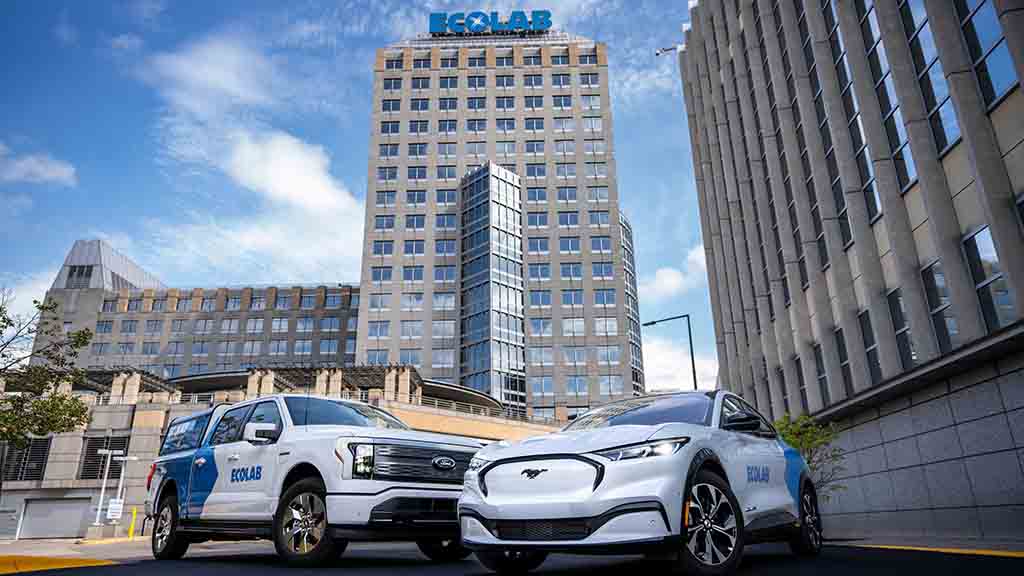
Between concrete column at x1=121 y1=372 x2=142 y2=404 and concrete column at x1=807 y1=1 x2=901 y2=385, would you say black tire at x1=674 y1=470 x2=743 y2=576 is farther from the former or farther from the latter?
concrete column at x1=121 y1=372 x2=142 y2=404

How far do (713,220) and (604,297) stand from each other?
31.8 m

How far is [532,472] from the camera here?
5.23 m

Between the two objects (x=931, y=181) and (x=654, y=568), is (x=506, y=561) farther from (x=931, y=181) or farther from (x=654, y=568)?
(x=931, y=181)

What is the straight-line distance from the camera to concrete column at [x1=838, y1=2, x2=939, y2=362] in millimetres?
17328

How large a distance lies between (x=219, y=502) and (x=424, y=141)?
2889 inches

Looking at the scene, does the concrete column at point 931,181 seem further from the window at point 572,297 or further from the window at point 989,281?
the window at point 572,297

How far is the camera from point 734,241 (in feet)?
113

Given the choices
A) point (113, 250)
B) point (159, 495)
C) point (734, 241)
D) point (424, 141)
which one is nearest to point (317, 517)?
point (159, 495)

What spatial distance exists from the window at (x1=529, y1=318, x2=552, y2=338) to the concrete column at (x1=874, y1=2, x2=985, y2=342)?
53.6 meters

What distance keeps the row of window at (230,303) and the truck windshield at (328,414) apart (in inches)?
3338

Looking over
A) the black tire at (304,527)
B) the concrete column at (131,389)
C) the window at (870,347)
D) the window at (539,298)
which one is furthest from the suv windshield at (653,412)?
the window at (539,298)

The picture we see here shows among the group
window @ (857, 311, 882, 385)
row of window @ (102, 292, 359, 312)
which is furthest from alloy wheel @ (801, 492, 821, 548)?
row of window @ (102, 292, 359, 312)

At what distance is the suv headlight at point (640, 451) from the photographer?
5.06m

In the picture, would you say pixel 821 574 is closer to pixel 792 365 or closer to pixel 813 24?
pixel 813 24
